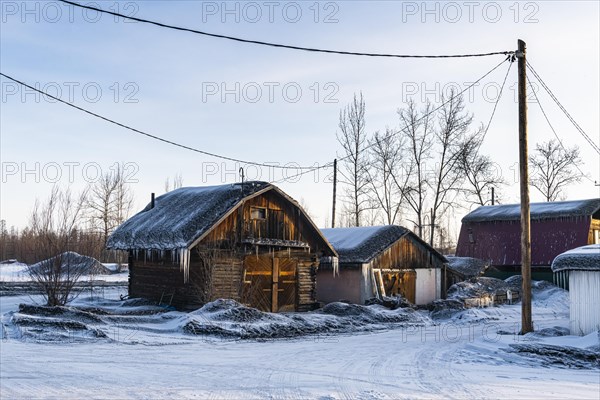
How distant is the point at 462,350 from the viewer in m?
17.2

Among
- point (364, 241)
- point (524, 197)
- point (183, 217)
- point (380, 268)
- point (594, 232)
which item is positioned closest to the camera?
point (524, 197)

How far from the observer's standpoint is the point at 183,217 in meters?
25.8

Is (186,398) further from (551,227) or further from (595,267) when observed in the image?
(551,227)

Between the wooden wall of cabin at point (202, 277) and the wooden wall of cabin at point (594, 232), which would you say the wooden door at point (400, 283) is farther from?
the wooden wall of cabin at point (594, 232)

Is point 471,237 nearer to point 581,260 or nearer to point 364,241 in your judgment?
point 364,241

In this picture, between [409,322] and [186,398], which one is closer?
[186,398]

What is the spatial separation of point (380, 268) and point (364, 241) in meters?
1.72

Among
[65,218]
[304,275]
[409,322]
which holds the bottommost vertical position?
[409,322]

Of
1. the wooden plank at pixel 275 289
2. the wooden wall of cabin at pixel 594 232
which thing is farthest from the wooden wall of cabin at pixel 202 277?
the wooden wall of cabin at pixel 594 232

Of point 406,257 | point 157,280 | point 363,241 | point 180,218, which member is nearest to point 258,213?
point 180,218

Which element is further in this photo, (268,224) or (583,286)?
(268,224)

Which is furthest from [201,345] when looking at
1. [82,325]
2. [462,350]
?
[462,350]

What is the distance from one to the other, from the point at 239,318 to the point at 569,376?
36.5ft

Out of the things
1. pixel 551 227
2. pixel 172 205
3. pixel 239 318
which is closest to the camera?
pixel 239 318
